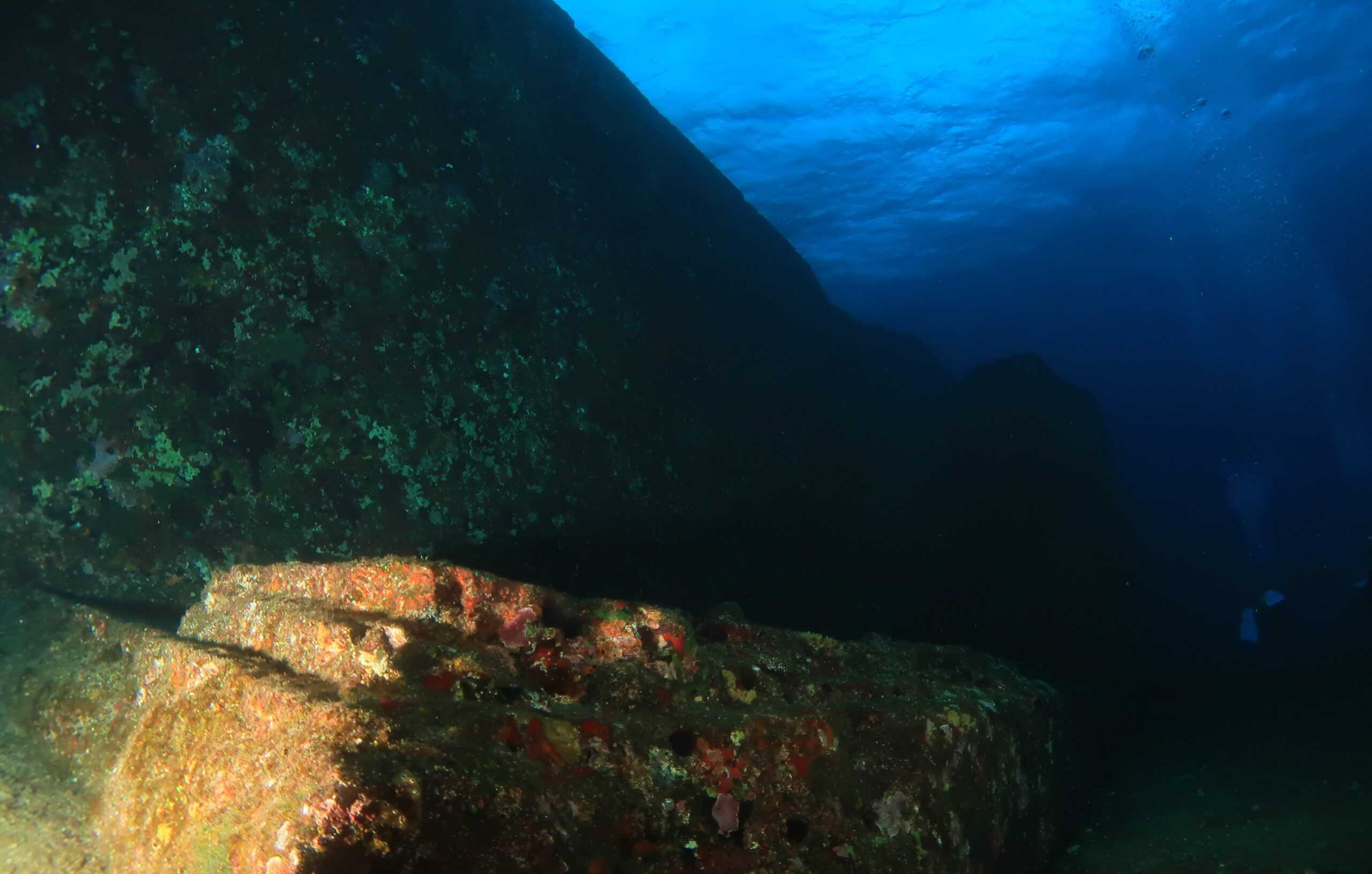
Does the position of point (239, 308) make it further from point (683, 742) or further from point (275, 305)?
point (683, 742)

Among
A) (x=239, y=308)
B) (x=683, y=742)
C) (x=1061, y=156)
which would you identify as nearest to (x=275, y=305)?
(x=239, y=308)

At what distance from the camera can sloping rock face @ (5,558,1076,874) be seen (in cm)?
196

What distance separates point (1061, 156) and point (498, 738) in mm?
23037

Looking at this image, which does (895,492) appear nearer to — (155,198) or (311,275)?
(311,275)

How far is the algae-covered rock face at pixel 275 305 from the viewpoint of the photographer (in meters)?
3.75

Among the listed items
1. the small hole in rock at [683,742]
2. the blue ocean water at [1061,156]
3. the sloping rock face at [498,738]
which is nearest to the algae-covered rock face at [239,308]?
the sloping rock face at [498,738]

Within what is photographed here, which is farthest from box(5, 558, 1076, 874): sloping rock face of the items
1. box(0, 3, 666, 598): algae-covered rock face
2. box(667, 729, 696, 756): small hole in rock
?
box(0, 3, 666, 598): algae-covered rock face

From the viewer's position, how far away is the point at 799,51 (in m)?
14.2

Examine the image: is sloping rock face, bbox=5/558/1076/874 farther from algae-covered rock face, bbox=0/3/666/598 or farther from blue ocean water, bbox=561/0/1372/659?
blue ocean water, bbox=561/0/1372/659

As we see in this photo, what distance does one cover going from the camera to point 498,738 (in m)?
2.29

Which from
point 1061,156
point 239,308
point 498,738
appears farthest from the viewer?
point 1061,156

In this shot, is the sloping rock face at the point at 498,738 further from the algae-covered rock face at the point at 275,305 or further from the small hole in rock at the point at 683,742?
the algae-covered rock face at the point at 275,305

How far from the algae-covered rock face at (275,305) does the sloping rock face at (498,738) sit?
65 cm

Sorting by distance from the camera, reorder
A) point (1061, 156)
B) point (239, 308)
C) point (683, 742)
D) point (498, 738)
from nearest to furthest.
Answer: point (498, 738), point (683, 742), point (239, 308), point (1061, 156)
